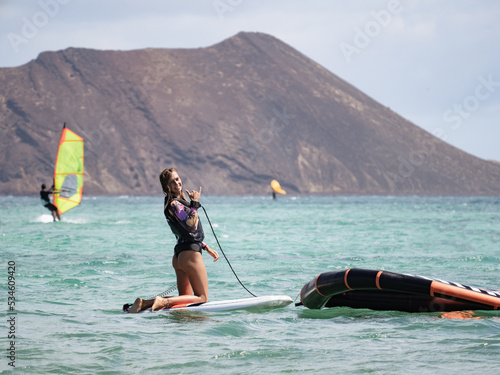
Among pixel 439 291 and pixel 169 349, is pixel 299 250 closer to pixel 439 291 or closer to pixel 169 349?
pixel 439 291

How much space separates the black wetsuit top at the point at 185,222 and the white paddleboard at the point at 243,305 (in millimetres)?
940

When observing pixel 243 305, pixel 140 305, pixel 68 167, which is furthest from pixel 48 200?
pixel 243 305

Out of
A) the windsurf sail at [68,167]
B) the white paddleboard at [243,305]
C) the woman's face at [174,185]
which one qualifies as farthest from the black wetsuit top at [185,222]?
the windsurf sail at [68,167]

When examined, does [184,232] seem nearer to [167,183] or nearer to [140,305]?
[167,183]

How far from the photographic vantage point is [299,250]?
78.0 feet

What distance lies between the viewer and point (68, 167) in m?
40.9

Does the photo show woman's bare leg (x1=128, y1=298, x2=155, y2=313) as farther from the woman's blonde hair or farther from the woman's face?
the woman's face

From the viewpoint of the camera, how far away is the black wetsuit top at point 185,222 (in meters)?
9.99

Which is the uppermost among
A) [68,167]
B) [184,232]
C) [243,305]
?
[68,167]

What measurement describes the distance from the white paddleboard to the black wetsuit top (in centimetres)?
94

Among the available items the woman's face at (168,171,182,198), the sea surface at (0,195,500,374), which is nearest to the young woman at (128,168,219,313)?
the woman's face at (168,171,182,198)

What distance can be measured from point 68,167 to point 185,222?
32.3 m

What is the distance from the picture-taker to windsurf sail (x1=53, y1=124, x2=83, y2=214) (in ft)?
133

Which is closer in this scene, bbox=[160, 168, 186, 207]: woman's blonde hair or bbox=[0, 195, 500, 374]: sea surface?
bbox=[0, 195, 500, 374]: sea surface
